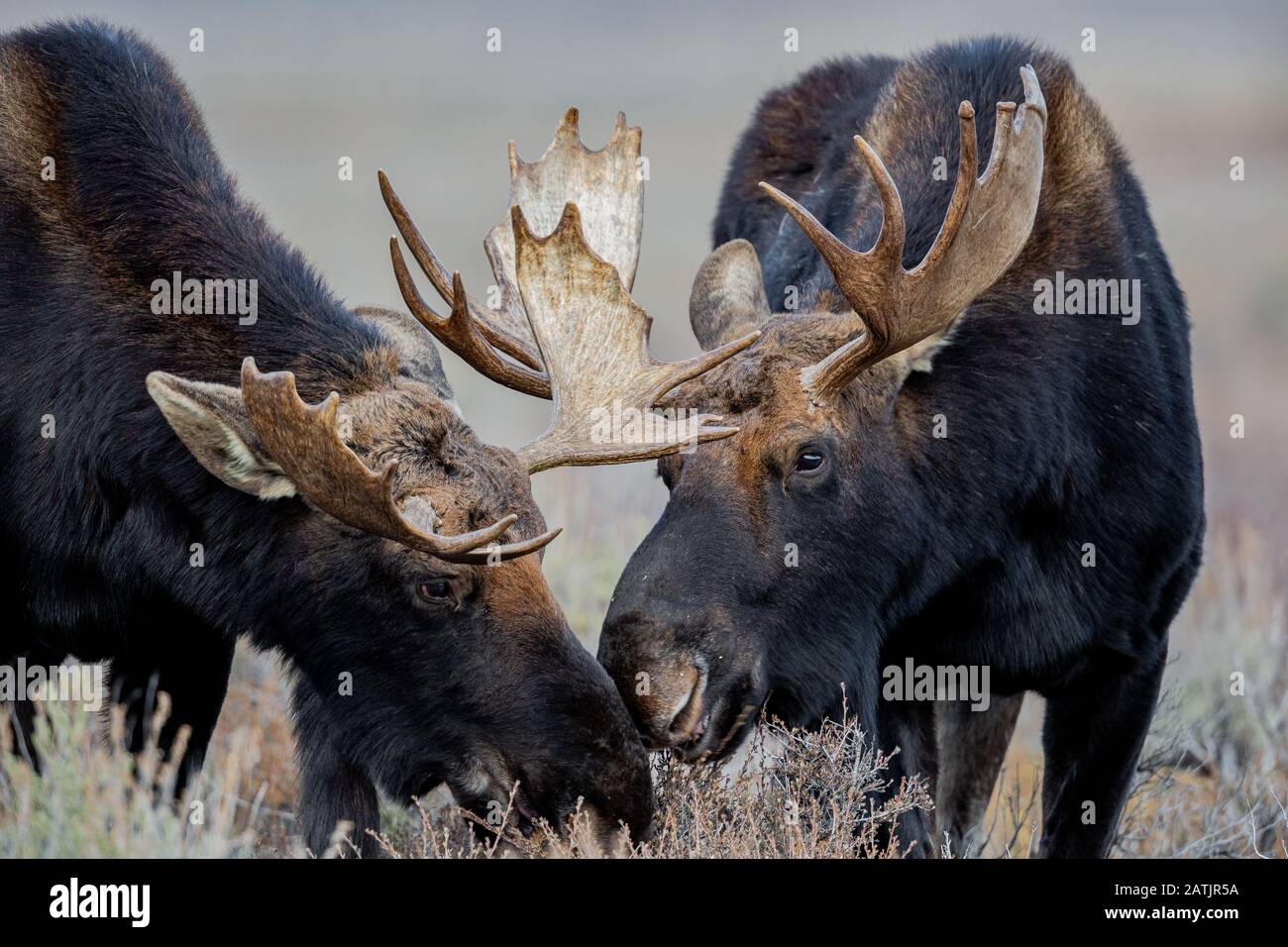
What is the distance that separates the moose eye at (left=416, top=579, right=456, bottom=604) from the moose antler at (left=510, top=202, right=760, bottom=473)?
546mm

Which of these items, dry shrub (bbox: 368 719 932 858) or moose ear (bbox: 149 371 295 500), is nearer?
moose ear (bbox: 149 371 295 500)

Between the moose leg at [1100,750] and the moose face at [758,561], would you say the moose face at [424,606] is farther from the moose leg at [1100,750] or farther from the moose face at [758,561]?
the moose leg at [1100,750]

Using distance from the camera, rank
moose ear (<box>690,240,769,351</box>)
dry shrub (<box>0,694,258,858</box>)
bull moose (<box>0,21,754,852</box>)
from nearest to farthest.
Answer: dry shrub (<box>0,694,258,858</box>) < bull moose (<box>0,21,754,852</box>) < moose ear (<box>690,240,769,351</box>)

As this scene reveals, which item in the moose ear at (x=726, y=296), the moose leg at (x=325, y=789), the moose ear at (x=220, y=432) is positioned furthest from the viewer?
the moose ear at (x=726, y=296)

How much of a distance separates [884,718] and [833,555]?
2.94 feet

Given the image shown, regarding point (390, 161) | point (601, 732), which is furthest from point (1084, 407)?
point (390, 161)

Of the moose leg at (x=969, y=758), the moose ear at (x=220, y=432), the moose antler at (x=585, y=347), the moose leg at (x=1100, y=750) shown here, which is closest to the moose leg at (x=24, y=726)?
the moose ear at (x=220, y=432)

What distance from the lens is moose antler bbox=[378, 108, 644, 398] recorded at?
6594mm

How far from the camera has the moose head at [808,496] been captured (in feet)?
18.8

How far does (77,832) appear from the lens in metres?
4.89

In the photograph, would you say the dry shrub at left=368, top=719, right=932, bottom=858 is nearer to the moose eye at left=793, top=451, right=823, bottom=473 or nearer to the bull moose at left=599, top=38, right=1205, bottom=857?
the bull moose at left=599, top=38, right=1205, bottom=857

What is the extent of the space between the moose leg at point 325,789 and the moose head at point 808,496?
98 cm

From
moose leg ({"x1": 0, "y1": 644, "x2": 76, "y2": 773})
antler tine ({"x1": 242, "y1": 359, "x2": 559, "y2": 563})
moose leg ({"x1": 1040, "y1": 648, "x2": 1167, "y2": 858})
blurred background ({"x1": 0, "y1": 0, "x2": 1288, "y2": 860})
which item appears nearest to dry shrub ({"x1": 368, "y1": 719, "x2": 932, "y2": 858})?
antler tine ({"x1": 242, "y1": 359, "x2": 559, "y2": 563})

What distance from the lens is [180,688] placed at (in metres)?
6.46
